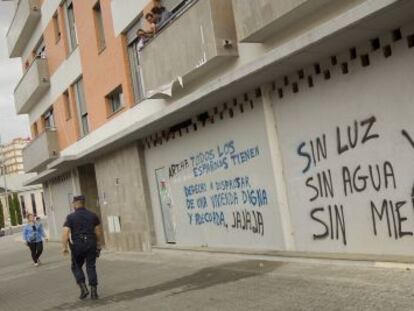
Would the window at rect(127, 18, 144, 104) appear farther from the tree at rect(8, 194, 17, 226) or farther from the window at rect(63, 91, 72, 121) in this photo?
the tree at rect(8, 194, 17, 226)

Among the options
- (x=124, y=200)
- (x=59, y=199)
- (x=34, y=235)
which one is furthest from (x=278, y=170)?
(x=59, y=199)

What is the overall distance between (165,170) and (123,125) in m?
2.65

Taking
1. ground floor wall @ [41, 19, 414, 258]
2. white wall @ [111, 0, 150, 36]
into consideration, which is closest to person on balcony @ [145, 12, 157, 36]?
white wall @ [111, 0, 150, 36]

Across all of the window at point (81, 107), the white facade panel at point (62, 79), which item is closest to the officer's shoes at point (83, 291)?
the window at point (81, 107)

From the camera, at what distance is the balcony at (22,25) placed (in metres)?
27.8

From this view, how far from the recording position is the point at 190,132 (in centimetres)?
1485

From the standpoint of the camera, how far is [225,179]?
13.4 m

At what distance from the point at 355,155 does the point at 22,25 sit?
23.5m

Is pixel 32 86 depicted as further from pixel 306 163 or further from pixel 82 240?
pixel 306 163

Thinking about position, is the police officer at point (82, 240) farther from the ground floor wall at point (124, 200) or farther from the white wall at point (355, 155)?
the ground floor wall at point (124, 200)

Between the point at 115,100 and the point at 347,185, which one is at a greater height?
the point at 115,100

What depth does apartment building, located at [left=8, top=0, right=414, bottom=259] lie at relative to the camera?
8742 mm

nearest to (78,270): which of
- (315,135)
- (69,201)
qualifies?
(315,135)

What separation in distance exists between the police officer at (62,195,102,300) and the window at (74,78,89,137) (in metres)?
12.7
